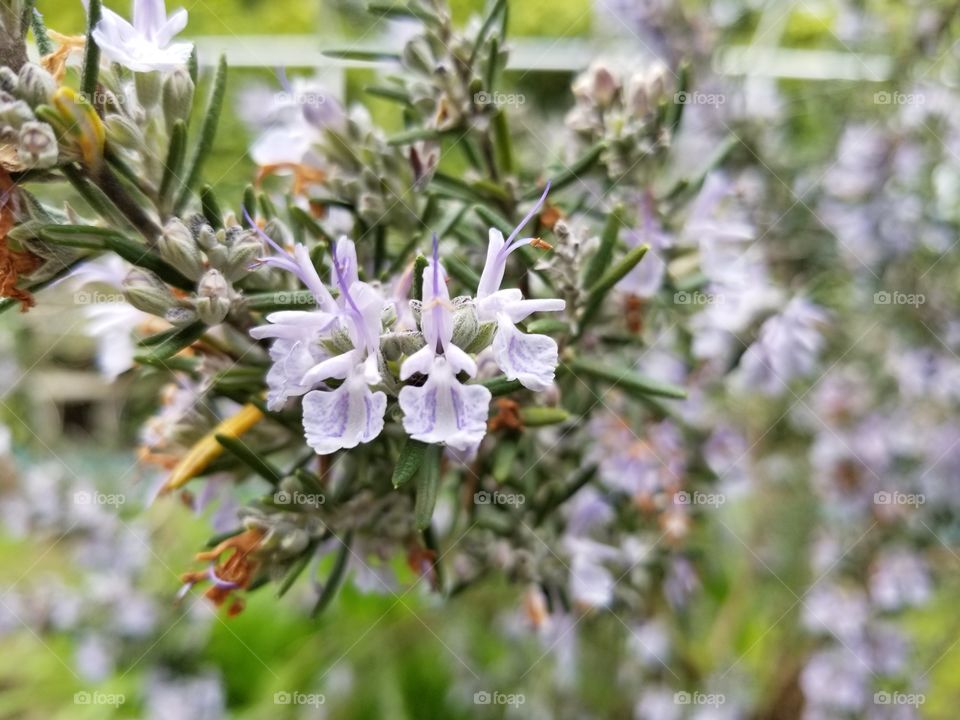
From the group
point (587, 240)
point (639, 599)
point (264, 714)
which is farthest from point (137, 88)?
point (264, 714)

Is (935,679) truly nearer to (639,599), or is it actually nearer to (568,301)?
(639,599)

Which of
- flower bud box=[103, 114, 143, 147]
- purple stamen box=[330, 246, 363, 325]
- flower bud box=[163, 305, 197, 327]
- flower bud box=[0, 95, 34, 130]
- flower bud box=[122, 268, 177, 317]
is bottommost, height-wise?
flower bud box=[163, 305, 197, 327]

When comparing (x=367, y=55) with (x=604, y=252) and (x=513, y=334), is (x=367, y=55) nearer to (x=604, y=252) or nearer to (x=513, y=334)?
(x=604, y=252)

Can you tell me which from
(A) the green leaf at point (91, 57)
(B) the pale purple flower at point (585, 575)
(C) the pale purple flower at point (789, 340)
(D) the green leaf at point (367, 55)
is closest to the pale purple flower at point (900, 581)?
(C) the pale purple flower at point (789, 340)

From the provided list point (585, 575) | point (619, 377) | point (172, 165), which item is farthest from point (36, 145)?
point (585, 575)

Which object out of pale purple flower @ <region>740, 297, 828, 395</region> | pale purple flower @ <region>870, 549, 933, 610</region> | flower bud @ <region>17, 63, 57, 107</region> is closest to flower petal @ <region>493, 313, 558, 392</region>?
flower bud @ <region>17, 63, 57, 107</region>

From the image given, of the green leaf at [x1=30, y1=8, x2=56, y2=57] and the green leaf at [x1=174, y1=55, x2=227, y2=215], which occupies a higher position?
the green leaf at [x1=30, y1=8, x2=56, y2=57]

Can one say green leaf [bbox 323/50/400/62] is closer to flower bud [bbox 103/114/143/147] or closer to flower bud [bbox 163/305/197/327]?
flower bud [bbox 103/114/143/147]
